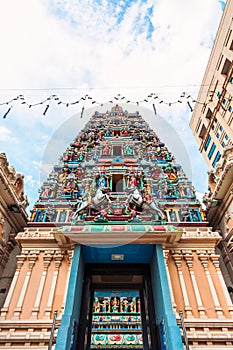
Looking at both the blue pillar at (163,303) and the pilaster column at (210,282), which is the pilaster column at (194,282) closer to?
the pilaster column at (210,282)

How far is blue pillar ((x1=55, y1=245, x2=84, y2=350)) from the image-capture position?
7387mm

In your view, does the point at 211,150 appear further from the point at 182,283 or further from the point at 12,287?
the point at 12,287

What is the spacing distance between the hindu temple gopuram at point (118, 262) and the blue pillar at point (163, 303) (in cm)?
3

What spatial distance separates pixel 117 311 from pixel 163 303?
12.5 m

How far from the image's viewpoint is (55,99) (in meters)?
14.4

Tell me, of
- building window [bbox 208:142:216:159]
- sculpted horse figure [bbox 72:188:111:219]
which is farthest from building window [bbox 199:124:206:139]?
sculpted horse figure [bbox 72:188:111:219]

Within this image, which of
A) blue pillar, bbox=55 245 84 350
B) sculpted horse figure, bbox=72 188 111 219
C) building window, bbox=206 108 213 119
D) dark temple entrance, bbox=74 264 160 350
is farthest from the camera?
building window, bbox=206 108 213 119

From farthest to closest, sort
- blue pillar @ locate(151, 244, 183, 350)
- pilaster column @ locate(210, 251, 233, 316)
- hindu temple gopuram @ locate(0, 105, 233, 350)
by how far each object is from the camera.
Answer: pilaster column @ locate(210, 251, 233, 316), hindu temple gopuram @ locate(0, 105, 233, 350), blue pillar @ locate(151, 244, 183, 350)

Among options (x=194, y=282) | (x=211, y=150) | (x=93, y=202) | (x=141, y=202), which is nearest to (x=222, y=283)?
(x=194, y=282)

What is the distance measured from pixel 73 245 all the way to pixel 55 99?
9.02 m

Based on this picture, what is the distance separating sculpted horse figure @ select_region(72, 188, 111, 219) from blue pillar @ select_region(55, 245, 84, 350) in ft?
8.43

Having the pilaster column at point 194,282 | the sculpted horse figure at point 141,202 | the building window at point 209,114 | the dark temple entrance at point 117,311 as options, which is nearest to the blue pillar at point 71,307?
the dark temple entrance at point 117,311

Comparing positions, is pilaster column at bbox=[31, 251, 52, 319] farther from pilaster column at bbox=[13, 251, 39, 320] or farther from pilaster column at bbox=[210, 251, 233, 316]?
pilaster column at bbox=[210, 251, 233, 316]

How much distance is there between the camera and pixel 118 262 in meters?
11.1
